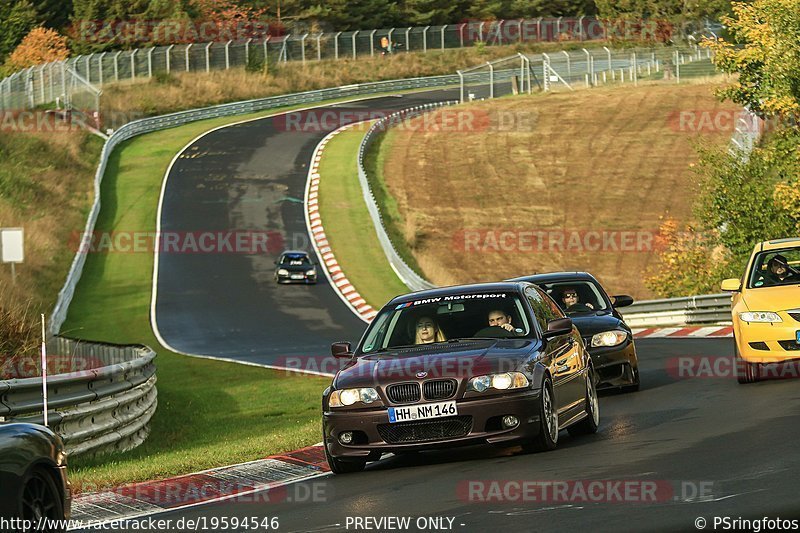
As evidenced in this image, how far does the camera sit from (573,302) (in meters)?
19.2

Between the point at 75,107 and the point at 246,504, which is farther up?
the point at 246,504

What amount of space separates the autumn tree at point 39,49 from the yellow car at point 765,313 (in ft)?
242

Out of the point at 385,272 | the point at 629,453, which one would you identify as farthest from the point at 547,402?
the point at 385,272

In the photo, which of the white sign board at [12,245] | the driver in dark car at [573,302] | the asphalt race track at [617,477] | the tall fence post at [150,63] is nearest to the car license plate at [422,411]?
the asphalt race track at [617,477]

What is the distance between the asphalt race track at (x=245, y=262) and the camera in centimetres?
3562

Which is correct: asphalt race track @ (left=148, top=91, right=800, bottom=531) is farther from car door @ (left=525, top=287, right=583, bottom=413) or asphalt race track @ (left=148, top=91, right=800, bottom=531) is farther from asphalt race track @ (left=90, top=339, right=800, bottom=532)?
car door @ (left=525, top=287, right=583, bottom=413)

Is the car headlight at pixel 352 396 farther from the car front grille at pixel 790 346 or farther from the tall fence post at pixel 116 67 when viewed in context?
the tall fence post at pixel 116 67

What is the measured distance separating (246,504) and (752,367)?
927 centimetres

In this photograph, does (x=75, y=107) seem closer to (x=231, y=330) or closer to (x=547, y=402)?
(x=231, y=330)

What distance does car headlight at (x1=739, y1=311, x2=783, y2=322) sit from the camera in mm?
16922

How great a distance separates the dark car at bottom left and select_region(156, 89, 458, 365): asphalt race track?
21535 millimetres

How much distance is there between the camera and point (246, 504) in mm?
10469

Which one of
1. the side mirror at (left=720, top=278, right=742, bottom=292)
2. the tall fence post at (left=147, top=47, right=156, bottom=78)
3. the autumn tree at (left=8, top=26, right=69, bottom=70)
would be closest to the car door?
the side mirror at (left=720, top=278, right=742, bottom=292)


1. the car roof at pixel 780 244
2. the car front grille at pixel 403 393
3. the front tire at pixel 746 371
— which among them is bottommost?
the front tire at pixel 746 371
